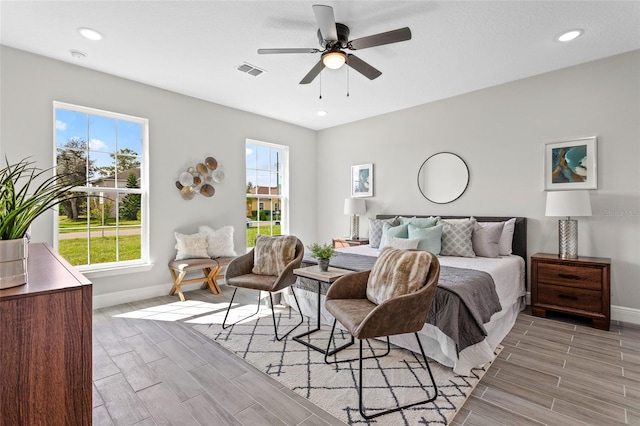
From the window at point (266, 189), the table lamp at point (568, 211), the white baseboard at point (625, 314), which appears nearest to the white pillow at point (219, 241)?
the window at point (266, 189)

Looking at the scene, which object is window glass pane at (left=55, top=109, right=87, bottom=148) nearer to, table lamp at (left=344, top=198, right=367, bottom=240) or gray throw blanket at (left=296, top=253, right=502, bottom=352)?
table lamp at (left=344, top=198, right=367, bottom=240)

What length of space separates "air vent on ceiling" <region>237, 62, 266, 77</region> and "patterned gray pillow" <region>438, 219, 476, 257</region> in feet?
9.49

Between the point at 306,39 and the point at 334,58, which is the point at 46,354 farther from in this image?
the point at 306,39

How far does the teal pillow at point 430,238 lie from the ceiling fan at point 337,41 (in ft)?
6.30

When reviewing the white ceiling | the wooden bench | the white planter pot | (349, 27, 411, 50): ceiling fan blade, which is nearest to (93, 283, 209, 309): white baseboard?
the wooden bench

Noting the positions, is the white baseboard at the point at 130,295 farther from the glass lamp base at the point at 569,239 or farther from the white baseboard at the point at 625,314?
the white baseboard at the point at 625,314

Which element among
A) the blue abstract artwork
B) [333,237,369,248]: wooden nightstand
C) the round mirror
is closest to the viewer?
the blue abstract artwork

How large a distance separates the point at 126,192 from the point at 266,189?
221 cm

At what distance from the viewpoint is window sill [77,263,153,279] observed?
3680mm

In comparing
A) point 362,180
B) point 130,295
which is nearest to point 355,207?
point 362,180

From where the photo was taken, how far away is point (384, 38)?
243cm

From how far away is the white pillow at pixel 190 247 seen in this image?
4254 millimetres

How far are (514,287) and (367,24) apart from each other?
3.00 metres

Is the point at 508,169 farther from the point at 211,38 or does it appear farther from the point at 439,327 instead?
the point at 211,38
